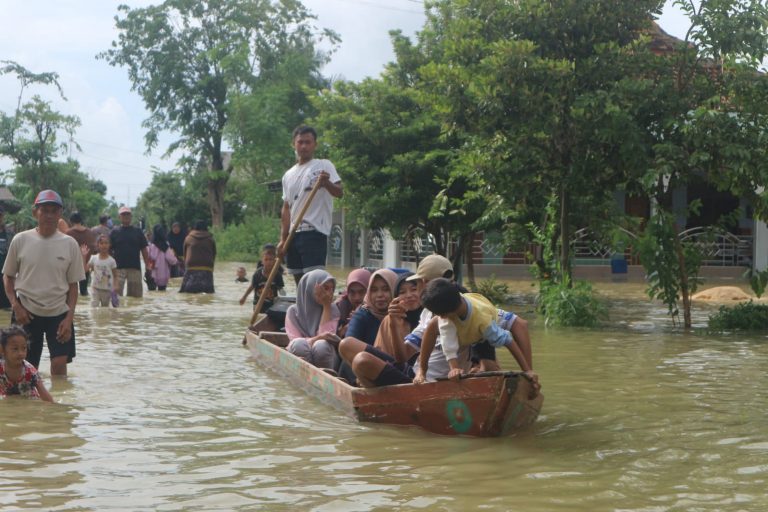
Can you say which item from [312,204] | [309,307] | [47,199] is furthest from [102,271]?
[47,199]

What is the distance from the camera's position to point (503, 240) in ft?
60.9

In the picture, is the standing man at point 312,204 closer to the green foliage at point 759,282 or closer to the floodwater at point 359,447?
the floodwater at point 359,447

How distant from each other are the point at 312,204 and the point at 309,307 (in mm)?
Answer: 1761

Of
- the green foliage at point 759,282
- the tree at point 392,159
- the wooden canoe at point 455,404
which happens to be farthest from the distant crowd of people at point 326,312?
the tree at point 392,159

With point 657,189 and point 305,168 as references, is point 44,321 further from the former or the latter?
point 657,189

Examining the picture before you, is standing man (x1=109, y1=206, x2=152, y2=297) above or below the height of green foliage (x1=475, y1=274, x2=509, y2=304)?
above

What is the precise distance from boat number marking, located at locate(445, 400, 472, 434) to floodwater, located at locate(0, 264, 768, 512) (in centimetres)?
9

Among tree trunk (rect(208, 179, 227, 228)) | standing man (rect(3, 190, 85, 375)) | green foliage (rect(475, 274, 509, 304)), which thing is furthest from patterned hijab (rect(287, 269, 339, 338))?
tree trunk (rect(208, 179, 227, 228))

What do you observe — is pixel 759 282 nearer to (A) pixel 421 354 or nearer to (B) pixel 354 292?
(B) pixel 354 292

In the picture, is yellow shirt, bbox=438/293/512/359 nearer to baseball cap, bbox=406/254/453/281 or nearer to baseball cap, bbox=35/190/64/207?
baseball cap, bbox=406/254/453/281

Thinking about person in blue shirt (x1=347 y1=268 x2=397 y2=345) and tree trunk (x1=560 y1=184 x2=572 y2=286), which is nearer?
person in blue shirt (x1=347 y1=268 x2=397 y2=345)

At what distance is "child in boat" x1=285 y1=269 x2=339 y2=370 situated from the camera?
381 inches

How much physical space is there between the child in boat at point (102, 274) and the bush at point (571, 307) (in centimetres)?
721

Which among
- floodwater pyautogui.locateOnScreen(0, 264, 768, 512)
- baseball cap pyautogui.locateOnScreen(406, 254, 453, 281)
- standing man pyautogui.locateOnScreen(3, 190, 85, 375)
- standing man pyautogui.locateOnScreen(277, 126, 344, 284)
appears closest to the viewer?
floodwater pyautogui.locateOnScreen(0, 264, 768, 512)
